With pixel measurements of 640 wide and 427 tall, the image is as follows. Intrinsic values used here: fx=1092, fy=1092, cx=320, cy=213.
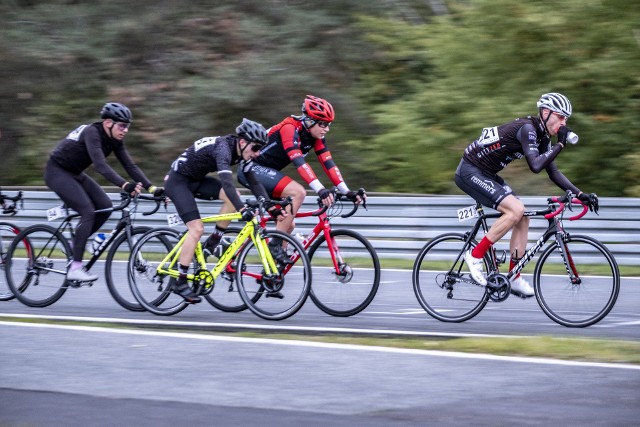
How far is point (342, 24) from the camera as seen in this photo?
22.2 metres

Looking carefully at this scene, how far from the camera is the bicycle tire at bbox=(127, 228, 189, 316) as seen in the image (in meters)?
9.98

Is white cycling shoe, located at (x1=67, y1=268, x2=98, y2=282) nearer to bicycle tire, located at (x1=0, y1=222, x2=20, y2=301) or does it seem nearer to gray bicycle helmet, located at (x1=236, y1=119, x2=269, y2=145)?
bicycle tire, located at (x1=0, y1=222, x2=20, y2=301)

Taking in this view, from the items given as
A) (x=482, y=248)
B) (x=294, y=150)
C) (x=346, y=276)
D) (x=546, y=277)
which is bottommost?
(x=346, y=276)

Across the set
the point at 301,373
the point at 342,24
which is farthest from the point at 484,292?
the point at 342,24

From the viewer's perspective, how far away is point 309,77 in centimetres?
2102

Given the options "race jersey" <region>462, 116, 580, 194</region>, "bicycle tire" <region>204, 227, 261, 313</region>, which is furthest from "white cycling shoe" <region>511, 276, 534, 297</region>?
"bicycle tire" <region>204, 227, 261, 313</region>

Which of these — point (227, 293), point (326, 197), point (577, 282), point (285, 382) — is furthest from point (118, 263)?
point (577, 282)

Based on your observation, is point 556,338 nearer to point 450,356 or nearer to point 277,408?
point 450,356

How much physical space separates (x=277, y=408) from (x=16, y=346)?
2.82m

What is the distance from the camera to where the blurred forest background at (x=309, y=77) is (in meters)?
18.1

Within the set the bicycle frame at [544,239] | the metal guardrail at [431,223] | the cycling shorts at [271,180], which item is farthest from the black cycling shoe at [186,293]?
the metal guardrail at [431,223]

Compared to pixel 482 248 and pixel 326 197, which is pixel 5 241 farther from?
pixel 482 248

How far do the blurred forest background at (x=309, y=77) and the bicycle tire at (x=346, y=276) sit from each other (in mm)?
8380

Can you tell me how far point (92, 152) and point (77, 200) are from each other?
549 mm
